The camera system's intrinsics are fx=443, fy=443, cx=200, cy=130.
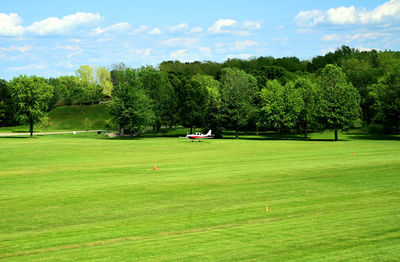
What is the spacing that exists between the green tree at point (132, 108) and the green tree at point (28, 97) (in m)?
16.6

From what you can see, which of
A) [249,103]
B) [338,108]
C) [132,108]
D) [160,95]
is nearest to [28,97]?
[132,108]

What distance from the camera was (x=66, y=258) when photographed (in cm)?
1684

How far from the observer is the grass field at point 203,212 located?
17.5 metres

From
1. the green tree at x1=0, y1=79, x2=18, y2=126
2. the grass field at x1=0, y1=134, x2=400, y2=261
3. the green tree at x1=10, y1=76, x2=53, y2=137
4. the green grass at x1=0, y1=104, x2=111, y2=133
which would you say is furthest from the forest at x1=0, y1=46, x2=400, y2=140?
the green tree at x1=0, y1=79, x2=18, y2=126

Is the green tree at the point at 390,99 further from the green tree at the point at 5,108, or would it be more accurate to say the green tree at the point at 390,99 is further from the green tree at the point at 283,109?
the green tree at the point at 5,108

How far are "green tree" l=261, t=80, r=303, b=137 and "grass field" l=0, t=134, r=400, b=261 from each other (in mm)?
51342

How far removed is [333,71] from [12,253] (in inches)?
3470

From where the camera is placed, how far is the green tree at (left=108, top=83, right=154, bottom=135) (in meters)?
105

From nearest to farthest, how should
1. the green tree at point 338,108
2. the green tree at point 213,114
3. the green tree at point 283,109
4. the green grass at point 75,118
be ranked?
the green tree at point 338,108 < the green tree at point 283,109 < the green tree at point 213,114 < the green grass at point 75,118

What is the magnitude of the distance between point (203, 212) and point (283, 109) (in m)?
76.6

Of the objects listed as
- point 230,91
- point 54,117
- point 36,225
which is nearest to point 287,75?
point 230,91

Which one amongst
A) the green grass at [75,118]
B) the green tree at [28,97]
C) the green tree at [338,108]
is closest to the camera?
the green tree at [338,108]

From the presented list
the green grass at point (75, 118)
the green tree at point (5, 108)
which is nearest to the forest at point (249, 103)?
the green grass at point (75, 118)

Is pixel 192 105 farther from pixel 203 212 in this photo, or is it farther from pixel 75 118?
pixel 203 212
